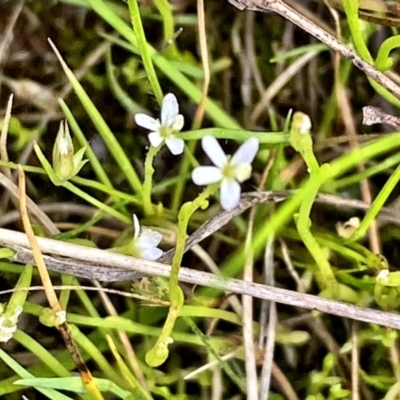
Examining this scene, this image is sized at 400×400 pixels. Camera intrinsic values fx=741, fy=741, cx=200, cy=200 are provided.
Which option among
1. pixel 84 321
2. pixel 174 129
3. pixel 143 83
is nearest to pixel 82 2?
pixel 143 83

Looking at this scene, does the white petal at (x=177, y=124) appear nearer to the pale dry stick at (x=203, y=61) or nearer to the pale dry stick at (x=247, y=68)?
the pale dry stick at (x=203, y=61)

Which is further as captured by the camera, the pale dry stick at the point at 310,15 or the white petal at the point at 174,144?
the pale dry stick at the point at 310,15

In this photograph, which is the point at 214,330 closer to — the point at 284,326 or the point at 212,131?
the point at 284,326

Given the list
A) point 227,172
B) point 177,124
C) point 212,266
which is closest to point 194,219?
point 212,266

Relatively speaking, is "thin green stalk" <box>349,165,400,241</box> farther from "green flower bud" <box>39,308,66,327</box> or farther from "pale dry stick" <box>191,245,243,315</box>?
"green flower bud" <box>39,308,66,327</box>

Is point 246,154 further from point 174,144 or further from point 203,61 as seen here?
point 203,61

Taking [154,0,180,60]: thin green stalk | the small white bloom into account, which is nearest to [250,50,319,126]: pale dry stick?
[154,0,180,60]: thin green stalk

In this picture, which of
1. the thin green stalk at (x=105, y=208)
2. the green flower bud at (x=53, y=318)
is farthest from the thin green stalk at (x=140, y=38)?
the green flower bud at (x=53, y=318)
